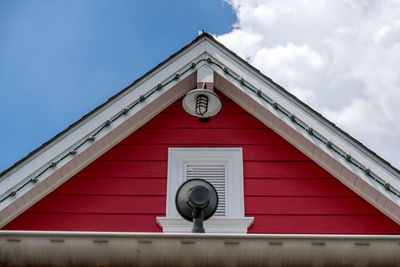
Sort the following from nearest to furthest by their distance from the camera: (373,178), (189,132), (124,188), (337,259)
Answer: (337,259), (373,178), (124,188), (189,132)

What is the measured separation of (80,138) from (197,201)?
221 centimetres

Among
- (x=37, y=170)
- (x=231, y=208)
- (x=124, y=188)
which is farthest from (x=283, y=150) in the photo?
(x=37, y=170)

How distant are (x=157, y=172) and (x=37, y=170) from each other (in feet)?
4.52

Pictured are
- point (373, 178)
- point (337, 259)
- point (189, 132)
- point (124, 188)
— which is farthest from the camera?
point (189, 132)

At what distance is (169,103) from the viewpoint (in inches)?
230

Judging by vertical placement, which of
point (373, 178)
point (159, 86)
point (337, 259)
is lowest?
point (337, 259)

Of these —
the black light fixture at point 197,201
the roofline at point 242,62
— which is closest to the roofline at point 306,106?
the roofline at point 242,62

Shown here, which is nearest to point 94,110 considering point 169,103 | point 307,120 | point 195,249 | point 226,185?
point 169,103

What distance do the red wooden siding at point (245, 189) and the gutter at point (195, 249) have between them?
2.38 meters

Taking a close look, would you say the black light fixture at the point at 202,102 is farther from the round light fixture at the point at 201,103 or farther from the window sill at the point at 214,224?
the window sill at the point at 214,224

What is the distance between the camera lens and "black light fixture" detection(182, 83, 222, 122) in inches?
194

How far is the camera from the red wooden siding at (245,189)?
194 inches

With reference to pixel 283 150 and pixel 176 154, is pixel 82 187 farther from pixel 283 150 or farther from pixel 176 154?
pixel 283 150

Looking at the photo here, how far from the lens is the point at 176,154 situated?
17.9 ft
